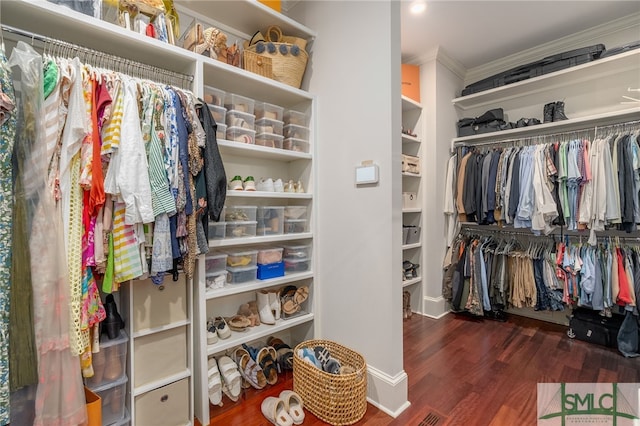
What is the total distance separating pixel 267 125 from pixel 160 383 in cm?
154

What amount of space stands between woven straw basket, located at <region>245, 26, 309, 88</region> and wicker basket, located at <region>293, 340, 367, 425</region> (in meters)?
1.75

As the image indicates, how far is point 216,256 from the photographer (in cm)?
176

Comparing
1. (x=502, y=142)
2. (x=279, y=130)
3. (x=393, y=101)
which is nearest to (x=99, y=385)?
(x=279, y=130)

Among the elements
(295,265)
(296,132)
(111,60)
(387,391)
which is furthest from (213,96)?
(387,391)

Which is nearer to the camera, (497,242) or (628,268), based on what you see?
(628,268)

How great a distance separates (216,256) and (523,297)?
9.07 feet

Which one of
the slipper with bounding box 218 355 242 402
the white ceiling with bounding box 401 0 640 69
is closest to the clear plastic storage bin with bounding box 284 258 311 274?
the slipper with bounding box 218 355 242 402

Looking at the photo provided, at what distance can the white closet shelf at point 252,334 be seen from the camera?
168cm

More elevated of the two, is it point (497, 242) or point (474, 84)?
point (474, 84)

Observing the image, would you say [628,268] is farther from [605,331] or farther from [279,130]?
[279,130]

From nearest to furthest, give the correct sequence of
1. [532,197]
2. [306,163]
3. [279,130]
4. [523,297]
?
[279,130]
[306,163]
[532,197]
[523,297]

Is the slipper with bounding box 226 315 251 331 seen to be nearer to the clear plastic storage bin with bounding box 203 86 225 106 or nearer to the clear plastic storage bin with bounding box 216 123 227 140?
the clear plastic storage bin with bounding box 216 123 227 140

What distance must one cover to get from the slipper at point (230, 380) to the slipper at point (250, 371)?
77mm

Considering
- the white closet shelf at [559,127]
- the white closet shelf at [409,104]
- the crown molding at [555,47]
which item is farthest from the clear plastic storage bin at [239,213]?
the crown molding at [555,47]
